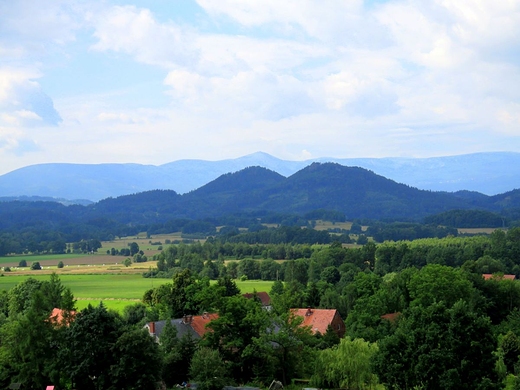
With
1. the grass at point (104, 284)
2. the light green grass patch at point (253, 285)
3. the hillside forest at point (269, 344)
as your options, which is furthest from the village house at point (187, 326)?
the light green grass patch at point (253, 285)

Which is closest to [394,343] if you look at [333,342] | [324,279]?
[333,342]

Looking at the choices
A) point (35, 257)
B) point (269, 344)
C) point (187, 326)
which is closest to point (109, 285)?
point (187, 326)

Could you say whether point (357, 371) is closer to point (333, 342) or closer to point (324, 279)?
point (333, 342)

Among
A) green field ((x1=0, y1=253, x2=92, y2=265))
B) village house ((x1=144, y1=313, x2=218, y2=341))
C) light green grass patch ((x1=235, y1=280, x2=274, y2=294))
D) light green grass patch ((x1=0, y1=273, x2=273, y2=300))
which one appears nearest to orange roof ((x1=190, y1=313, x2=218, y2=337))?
village house ((x1=144, y1=313, x2=218, y2=341))

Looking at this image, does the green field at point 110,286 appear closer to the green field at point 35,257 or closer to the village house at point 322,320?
the village house at point 322,320

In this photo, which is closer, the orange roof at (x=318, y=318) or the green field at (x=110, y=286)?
the orange roof at (x=318, y=318)

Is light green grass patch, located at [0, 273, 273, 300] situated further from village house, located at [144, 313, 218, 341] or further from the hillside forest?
village house, located at [144, 313, 218, 341]

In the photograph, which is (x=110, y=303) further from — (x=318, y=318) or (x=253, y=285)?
(x=318, y=318)
